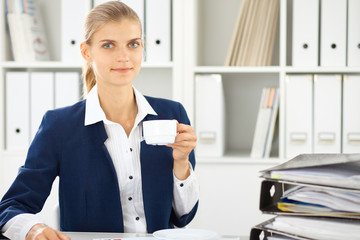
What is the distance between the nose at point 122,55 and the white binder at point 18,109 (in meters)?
1.29

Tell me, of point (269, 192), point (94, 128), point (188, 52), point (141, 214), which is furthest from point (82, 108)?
point (188, 52)

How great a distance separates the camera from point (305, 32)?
7.95 feet

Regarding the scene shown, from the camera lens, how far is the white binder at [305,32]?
2.41 m

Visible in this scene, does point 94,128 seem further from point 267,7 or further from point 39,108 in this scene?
point 267,7

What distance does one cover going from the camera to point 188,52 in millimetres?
2482

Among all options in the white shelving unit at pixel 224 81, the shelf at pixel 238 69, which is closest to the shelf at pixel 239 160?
the white shelving unit at pixel 224 81

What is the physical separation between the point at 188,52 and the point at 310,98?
2.07 ft

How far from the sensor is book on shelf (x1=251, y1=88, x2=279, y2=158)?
247 centimetres

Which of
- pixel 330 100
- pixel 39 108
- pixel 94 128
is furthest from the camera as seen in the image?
pixel 39 108

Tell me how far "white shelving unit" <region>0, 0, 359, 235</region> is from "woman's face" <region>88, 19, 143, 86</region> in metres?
1.01

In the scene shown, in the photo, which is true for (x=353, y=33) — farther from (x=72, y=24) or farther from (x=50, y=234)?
(x=50, y=234)

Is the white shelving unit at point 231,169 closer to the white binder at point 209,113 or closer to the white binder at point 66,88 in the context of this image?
the white binder at point 209,113

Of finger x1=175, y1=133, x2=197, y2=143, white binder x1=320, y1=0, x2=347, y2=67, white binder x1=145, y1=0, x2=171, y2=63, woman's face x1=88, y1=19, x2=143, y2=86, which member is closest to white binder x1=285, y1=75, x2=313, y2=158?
white binder x1=320, y1=0, x2=347, y2=67

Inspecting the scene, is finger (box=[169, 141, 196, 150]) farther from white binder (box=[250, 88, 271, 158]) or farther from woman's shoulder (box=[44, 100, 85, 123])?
white binder (box=[250, 88, 271, 158])
